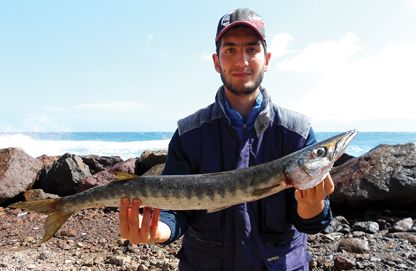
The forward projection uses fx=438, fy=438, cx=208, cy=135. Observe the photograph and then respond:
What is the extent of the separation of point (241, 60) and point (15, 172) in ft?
35.7

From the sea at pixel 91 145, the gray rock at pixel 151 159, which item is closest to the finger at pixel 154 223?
the gray rock at pixel 151 159

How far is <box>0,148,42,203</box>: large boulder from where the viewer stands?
12289 mm

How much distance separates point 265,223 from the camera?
401cm

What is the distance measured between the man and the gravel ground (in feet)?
10.9

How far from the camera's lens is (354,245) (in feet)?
25.3

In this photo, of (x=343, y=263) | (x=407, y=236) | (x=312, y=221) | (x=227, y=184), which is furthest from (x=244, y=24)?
(x=407, y=236)

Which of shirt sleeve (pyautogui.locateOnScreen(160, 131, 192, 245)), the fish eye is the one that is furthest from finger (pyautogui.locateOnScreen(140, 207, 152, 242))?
the fish eye

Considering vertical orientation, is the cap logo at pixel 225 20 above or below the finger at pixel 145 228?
above

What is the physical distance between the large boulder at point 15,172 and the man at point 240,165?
9.52m

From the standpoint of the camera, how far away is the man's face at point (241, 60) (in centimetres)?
412

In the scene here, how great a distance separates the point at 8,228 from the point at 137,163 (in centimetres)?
499

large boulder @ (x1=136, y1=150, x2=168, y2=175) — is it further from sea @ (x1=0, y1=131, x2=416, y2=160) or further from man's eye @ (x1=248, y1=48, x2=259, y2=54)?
sea @ (x1=0, y1=131, x2=416, y2=160)

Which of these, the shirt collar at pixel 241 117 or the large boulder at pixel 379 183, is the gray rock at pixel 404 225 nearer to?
the large boulder at pixel 379 183

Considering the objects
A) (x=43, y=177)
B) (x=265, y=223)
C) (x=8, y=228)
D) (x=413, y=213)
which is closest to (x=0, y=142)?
(x=43, y=177)
